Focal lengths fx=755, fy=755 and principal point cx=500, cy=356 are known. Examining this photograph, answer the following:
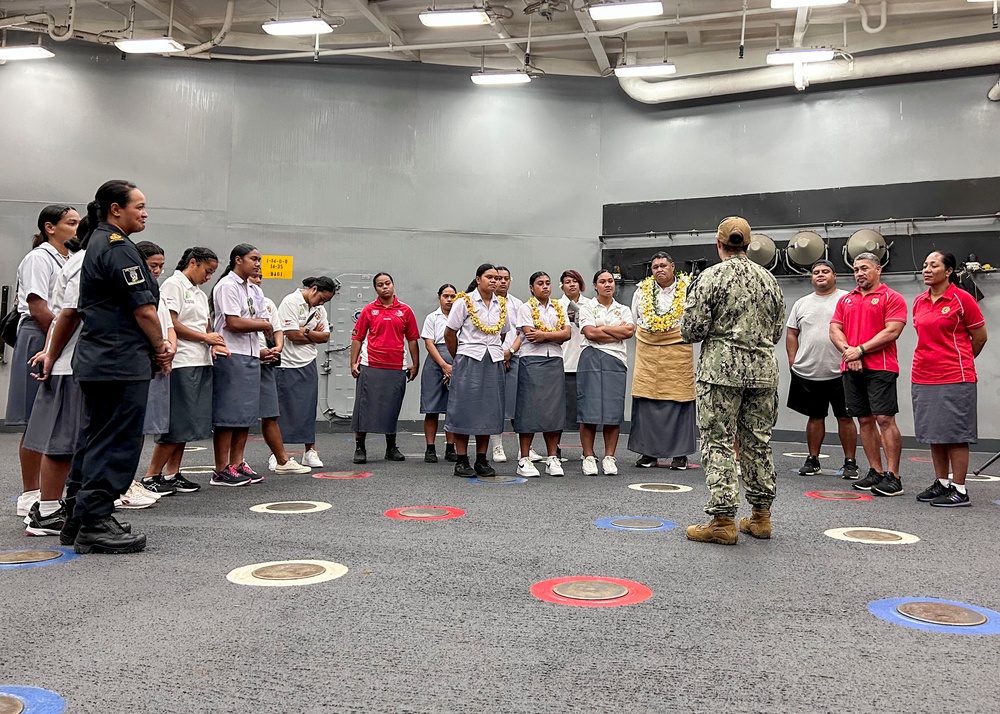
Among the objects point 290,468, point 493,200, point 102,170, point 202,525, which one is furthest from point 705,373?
point 102,170

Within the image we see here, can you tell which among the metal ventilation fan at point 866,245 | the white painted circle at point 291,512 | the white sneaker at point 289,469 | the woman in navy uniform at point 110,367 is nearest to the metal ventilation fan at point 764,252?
the metal ventilation fan at point 866,245

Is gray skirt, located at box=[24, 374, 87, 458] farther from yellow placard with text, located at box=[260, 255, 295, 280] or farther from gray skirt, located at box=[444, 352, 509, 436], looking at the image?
yellow placard with text, located at box=[260, 255, 295, 280]

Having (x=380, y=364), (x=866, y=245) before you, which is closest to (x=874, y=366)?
(x=866, y=245)

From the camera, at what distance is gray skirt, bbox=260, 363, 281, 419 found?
5.56 metres

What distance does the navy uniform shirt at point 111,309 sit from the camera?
315 cm

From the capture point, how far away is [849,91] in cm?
888

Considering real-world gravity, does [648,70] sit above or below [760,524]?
above

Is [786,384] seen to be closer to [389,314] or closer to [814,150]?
[814,150]

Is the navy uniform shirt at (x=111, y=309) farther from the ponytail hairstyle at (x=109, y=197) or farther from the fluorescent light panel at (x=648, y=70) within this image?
the fluorescent light panel at (x=648, y=70)

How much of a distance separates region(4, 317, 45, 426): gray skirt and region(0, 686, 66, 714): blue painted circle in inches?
100

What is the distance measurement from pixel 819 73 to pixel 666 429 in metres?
5.05

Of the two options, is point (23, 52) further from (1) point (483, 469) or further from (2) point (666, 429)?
(2) point (666, 429)

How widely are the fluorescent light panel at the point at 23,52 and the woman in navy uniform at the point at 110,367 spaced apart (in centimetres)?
647

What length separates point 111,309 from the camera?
3.21 m
